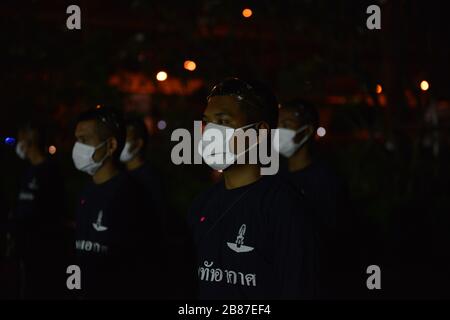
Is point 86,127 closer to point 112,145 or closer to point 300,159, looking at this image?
point 112,145

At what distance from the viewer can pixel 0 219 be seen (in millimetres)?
7258

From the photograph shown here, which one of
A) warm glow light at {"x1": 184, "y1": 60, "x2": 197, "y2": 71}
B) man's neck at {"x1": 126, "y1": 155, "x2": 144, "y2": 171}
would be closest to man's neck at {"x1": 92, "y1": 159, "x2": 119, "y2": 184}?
man's neck at {"x1": 126, "y1": 155, "x2": 144, "y2": 171}

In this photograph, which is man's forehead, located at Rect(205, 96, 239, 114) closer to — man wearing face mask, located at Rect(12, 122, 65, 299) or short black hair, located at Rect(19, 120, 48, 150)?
man wearing face mask, located at Rect(12, 122, 65, 299)

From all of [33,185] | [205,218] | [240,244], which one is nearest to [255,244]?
[240,244]

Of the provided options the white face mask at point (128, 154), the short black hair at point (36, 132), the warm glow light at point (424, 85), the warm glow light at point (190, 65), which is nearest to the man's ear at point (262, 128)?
the short black hair at point (36, 132)

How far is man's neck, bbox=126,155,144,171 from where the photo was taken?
22.7 ft

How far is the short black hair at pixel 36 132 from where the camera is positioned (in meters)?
6.48

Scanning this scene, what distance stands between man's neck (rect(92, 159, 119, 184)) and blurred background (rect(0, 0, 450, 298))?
3.46m

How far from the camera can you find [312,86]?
426 inches

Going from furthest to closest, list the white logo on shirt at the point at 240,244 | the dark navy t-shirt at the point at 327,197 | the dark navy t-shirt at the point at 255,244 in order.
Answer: the dark navy t-shirt at the point at 327,197
the white logo on shirt at the point at 240,244
the dark navy t-shirt at the point at 255,244

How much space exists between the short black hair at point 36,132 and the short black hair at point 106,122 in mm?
2177

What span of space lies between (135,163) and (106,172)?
8.39ft

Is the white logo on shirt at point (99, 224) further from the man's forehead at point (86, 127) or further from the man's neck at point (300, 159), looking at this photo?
the man's neck at point (300, 159)

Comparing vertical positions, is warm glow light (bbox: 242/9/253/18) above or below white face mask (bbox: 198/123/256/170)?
above
